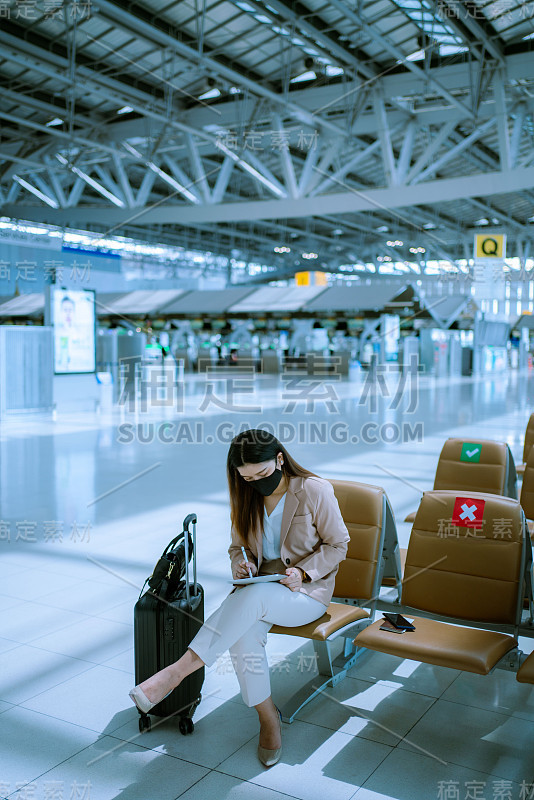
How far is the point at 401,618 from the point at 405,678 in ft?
1.80

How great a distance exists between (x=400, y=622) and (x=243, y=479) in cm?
92

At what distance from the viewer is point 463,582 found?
10.8ft

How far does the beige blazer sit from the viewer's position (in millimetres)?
3039

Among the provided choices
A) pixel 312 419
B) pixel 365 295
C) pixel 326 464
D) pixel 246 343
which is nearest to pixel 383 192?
pixel 312 419

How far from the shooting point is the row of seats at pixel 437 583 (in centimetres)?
296

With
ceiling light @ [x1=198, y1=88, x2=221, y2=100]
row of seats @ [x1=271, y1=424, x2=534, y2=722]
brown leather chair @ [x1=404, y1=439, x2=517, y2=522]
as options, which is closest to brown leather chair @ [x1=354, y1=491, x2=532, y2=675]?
row of seats @ [x1=271, y1=424, x2=534, y2=722]

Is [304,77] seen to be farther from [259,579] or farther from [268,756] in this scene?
[268,756]

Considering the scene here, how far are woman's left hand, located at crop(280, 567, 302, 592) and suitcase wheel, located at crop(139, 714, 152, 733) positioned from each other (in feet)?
2.64

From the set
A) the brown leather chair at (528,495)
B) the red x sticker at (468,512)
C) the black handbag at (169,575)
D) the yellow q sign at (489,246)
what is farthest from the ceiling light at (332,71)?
the black handbag at (169,575)

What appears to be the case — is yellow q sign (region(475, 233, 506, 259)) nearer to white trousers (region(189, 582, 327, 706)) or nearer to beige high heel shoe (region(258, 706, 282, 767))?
white trousers (region(189, 582, 327, 706))

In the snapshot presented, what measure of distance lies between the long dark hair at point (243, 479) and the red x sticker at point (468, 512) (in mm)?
746

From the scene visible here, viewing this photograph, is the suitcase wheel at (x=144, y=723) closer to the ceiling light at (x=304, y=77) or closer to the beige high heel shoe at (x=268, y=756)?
the beige high heel shoe at (x=268, y=756)

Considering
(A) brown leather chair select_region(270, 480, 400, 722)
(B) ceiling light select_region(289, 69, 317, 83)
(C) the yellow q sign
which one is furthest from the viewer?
(C) the yellow q sign

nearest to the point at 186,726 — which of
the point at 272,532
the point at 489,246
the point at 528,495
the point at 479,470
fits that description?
the point at 272,532
